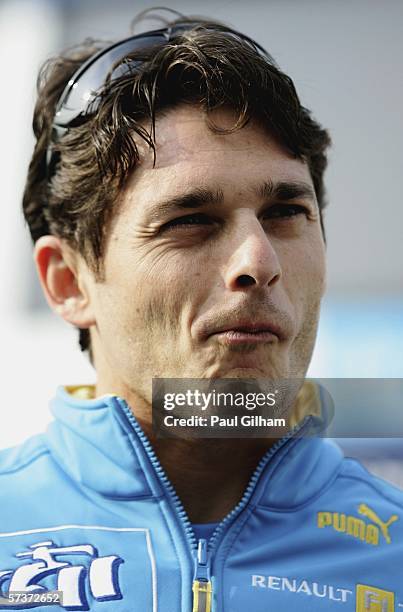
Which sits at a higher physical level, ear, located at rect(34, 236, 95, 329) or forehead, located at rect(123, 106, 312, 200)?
forehead, located at rect(123, 106, 312, 200)

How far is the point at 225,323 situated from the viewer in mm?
922

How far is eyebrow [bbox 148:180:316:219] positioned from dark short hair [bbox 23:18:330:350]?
65 millimetres

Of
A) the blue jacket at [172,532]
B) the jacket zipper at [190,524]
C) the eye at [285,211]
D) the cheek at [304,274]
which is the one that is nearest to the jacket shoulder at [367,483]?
the blue jacket at [172,532]

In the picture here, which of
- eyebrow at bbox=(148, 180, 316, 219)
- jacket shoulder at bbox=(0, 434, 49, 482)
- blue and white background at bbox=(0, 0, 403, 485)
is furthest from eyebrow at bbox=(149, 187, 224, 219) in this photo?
jacket shoulder at bbox=(0, 434, 49, 482)

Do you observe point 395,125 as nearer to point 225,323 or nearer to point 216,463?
point 225,323

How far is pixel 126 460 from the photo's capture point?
1002 mm

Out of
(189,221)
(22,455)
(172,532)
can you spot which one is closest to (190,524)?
(172,532)

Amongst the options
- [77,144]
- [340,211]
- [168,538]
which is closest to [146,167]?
[77,144]

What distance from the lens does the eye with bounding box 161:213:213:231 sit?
3.24 feet

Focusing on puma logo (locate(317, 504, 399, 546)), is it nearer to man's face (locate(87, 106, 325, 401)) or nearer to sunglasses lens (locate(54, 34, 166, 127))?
man's face (locate(87, 106, 325, 401))

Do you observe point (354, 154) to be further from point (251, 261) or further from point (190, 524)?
point (190, 524)

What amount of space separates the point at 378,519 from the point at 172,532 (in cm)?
26

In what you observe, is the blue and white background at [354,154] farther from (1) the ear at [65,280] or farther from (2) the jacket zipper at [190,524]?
(1) the ear at [65,280]

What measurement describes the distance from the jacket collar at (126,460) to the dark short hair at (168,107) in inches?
7.8
